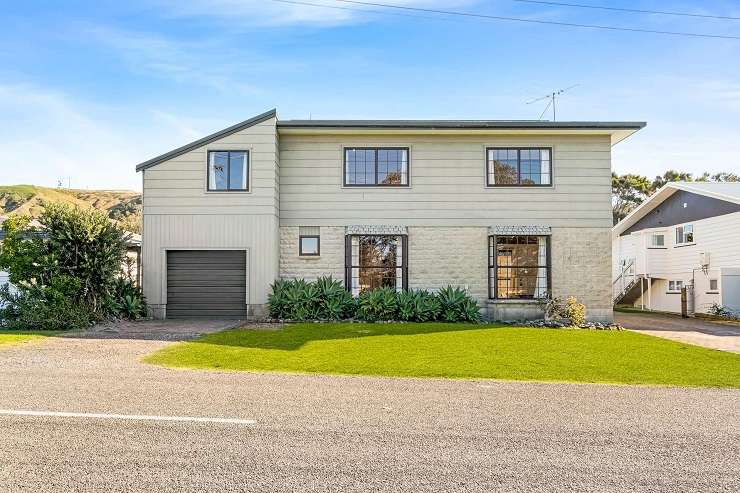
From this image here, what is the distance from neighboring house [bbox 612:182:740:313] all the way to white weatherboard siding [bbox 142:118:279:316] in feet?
50.7

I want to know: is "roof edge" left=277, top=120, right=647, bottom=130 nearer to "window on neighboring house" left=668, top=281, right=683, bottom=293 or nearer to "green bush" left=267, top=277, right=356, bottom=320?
"green bush" left=267, top=277, right=356, bottom=320

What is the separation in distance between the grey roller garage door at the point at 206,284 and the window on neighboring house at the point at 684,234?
17.9m

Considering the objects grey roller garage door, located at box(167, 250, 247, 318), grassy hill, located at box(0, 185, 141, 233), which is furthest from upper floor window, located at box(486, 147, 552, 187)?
grassy hill, located at box(0, 185, 141, 233)

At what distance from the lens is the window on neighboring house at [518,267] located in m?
16.2

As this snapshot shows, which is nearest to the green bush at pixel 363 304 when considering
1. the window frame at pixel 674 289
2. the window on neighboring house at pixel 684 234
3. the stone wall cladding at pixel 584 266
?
the stone wall cladding at pixel 584 266

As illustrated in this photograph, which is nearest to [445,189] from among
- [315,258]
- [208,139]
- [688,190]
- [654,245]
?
[315,258]

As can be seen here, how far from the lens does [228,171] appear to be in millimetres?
16125

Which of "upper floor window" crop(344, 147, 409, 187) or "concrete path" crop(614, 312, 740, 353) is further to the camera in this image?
"upper floor window" crop(344, 147, 409, 187)

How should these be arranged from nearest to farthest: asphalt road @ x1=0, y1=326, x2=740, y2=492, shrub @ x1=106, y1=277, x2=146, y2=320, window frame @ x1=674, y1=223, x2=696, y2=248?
asphalt road @ x1=0, y1=326, x2=740, y2=492 → shrub @ x1=106, y1=277, x2=146, y2=320 → window frame @ x1=674, y1=223, x2=696, y2=248

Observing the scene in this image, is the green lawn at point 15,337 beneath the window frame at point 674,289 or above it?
beneath

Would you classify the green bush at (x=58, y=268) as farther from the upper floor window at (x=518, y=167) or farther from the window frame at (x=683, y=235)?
the window frame at (x=683, y=235)

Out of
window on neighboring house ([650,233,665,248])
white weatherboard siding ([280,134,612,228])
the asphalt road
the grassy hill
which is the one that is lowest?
the asphalt road

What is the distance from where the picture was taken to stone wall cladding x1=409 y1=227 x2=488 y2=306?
16312 millimetres

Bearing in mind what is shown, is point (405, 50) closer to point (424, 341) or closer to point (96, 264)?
point (424, 341)
